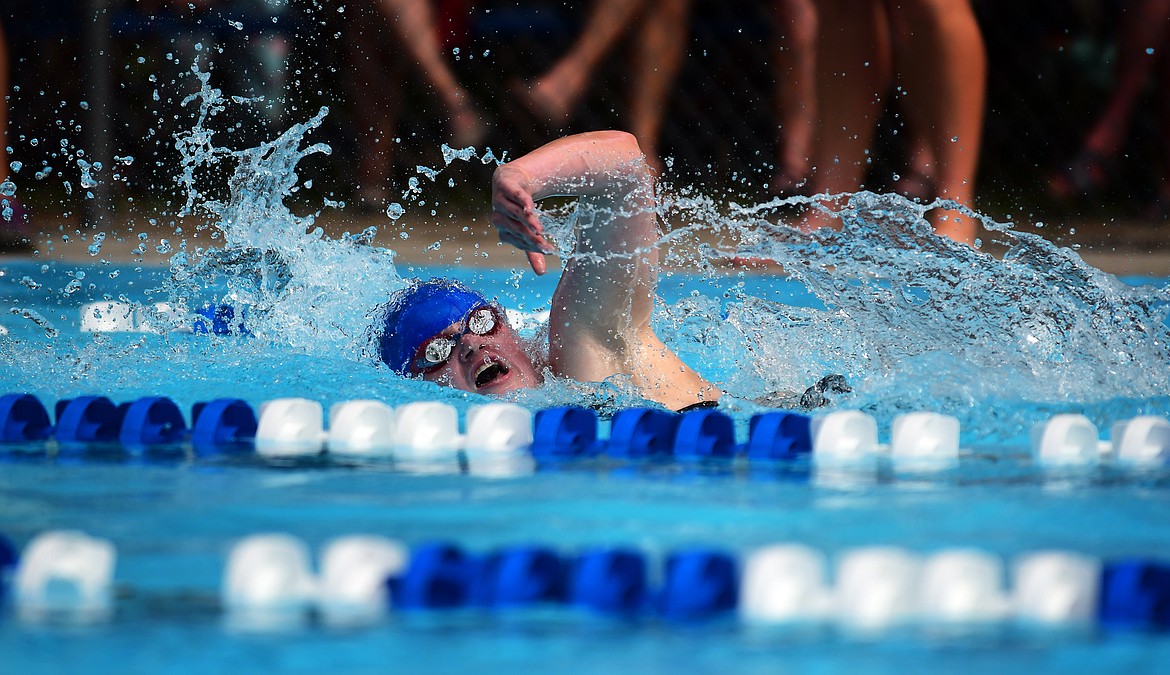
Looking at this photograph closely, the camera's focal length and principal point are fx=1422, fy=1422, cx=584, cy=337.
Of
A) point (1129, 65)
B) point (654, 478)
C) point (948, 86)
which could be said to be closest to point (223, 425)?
point (654, 478)

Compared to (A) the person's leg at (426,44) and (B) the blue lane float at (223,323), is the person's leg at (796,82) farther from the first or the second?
(B) the blue lane float at (223,323)

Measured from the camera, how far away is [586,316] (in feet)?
7.69

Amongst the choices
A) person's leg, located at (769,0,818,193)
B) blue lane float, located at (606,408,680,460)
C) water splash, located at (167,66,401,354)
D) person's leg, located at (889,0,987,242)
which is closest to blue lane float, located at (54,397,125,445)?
blue lane float, located at (606,408,680,460)

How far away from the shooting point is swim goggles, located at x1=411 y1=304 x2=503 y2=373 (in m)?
2.38

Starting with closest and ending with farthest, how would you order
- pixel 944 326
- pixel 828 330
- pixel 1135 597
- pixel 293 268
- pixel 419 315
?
pixel 1135 597, pixel 419 315, pixel 944 326, pixel 828 330, pixel 293 268

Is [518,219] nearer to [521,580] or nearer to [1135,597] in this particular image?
[521,580]

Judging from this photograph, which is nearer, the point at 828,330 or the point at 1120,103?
the point at 828,330

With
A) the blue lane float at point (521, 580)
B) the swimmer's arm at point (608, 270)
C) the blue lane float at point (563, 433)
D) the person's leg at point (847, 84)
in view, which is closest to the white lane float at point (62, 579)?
the blue lane float at point (521, 580)

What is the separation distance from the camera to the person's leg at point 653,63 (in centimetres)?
596

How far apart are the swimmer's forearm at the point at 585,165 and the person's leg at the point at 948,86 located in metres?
2.10

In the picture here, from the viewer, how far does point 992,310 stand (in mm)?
2631

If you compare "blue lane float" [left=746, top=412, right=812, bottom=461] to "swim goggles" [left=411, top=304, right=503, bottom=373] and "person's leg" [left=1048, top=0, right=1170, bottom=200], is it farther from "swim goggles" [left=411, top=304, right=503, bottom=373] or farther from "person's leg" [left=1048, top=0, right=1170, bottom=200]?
"person's leg" [left=1048, top=0, right=1170, bottom=200]

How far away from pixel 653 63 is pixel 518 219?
14.0ft

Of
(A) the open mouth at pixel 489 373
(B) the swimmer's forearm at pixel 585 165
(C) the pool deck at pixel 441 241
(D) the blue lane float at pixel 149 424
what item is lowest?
(D) the blue lane float at pixel 149 424
